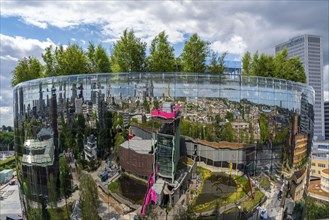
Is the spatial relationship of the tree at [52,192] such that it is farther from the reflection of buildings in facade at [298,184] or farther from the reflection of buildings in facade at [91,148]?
the reflection of buildings in facade at [298,184]

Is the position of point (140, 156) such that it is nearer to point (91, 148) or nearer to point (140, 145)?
point (140, 145)

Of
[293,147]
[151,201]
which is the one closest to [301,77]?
[293,147]

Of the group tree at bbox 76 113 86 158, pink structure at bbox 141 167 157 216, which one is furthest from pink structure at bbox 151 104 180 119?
tree at bbox 76 113 86 158

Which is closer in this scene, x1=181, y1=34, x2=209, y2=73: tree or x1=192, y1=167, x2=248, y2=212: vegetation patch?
x1=192, y1=167, x2=248, y2=212: vegetation patch

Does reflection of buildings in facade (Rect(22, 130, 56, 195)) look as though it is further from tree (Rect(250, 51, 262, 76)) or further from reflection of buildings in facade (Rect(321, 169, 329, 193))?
reflection of buildings in facade (Rect(321, 169, 329, 193))

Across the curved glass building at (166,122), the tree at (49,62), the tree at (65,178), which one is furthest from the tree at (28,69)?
the tree at (65,178)

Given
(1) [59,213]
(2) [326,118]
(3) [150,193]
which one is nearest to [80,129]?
(3) [150,193]

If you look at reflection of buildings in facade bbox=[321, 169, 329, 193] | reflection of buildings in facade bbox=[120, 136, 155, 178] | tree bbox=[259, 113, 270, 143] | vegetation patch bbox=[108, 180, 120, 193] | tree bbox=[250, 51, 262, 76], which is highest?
tree bbox=[250, 51, 262, 76]
